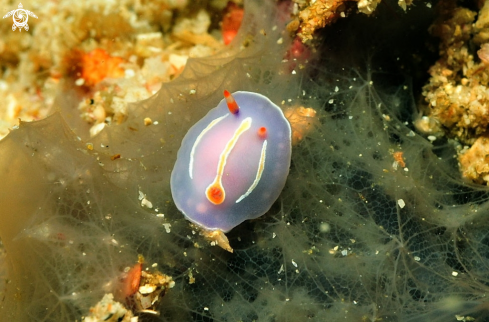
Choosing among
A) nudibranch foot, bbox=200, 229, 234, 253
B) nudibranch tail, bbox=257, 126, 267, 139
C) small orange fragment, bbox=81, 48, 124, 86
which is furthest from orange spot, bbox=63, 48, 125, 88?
nudibranch foot, bbox=200, 229, 234, 253

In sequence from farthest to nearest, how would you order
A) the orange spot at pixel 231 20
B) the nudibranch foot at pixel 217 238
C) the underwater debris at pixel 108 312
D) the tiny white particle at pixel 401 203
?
the orange spot at pixel 231 20
the tiny white particle at pixel 401 203
the nudibranch foot at pixel 217 238
the underwater debris at pixel 108 312

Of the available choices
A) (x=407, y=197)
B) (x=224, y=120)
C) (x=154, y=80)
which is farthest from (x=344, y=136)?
(x=154, y=80)

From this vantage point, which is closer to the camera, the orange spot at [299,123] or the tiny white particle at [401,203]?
the tiny white particle at [401,203]

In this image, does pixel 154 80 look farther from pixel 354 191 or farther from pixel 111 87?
pixel 354 191

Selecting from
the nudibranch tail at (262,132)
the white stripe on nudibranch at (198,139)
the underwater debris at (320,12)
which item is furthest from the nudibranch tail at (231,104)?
the underwater debris at (320,12)

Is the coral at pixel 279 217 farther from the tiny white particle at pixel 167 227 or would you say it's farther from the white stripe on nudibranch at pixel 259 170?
the white stripe on nudibranch at pixel 259 170

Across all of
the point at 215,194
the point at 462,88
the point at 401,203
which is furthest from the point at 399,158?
the point at 215,194

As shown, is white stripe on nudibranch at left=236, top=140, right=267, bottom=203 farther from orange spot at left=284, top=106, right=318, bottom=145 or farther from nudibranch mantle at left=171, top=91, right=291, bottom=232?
orange spot at left=284, top=106, right=318, bottom=145

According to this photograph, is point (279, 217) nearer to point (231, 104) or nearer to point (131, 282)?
point (231, 104)
